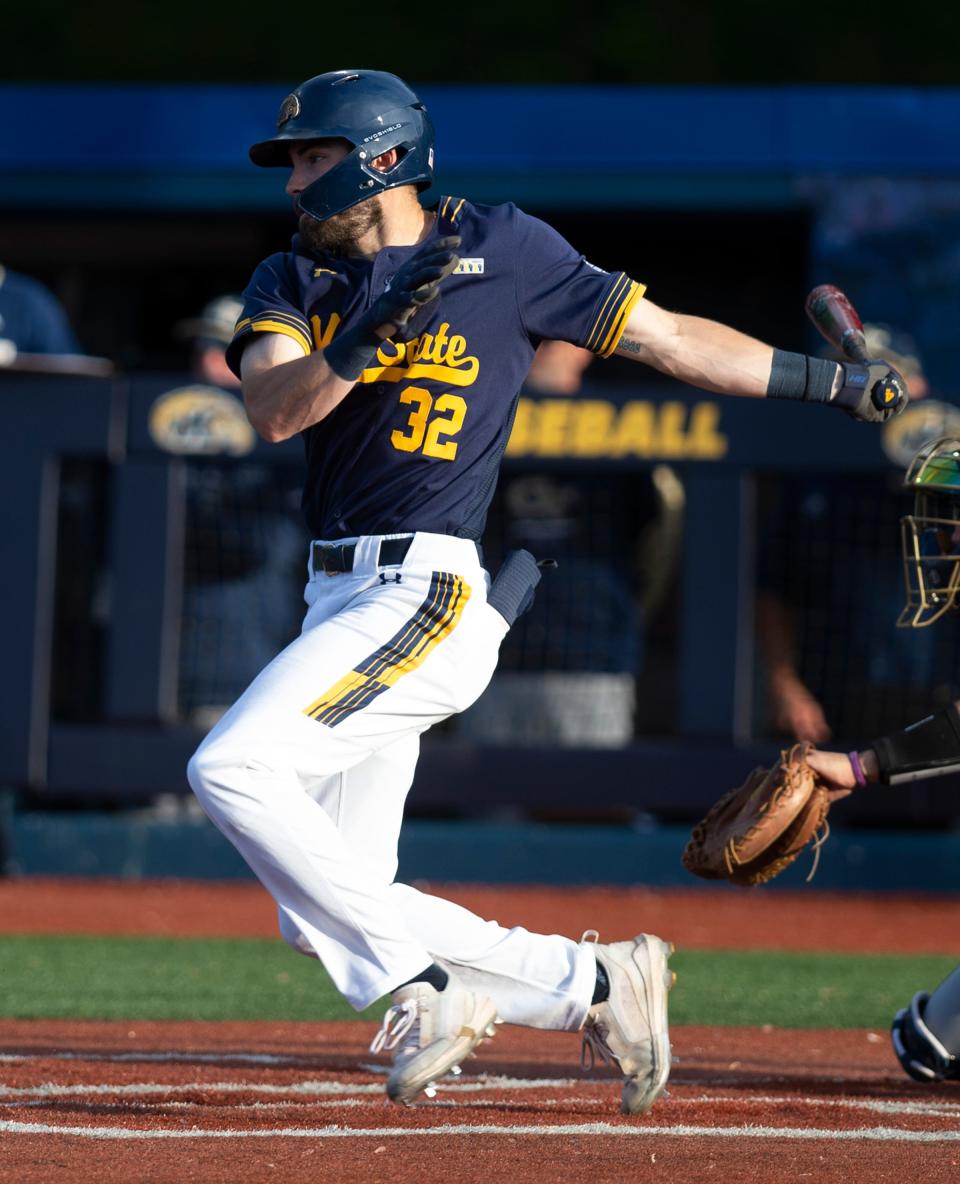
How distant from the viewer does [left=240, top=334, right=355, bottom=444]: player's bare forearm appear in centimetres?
351

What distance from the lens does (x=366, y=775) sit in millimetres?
3873

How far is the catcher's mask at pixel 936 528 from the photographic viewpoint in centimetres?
396

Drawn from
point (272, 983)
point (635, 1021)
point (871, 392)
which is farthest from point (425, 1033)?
point (272, 983)

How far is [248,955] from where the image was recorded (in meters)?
6.73

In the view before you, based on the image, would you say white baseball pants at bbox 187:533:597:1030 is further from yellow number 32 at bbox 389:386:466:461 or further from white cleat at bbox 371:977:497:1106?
yellow number 32 at bbox 389:386:466:461

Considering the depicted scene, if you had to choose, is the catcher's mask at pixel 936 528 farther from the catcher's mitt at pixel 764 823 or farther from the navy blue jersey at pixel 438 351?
the navy blue jersey at pixel 438 351

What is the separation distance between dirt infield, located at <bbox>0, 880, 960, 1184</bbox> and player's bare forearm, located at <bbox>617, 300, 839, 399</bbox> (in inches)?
57.5

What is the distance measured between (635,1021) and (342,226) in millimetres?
1678

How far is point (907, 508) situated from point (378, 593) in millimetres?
5225

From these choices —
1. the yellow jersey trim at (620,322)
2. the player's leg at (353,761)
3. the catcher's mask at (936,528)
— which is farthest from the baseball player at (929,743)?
the player's leg at (353,761)

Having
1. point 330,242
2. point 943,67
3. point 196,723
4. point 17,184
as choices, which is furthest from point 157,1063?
point 943,67

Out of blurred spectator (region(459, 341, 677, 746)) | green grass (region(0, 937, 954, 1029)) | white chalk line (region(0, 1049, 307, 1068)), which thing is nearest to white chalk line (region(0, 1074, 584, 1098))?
white chalk line (region(0, 1049, 307, 1068))

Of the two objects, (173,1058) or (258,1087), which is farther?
(173,1058)

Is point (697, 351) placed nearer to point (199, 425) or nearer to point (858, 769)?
point (858, 769)
